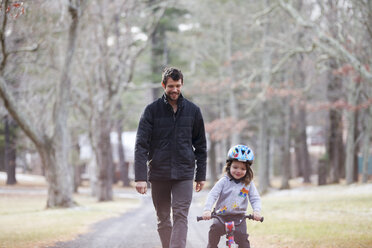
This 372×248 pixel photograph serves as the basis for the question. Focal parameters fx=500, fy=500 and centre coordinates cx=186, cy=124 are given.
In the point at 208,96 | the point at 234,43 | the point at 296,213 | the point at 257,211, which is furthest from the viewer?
the point at 208,96

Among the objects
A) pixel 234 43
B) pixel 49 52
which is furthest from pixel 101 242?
pixel 234 43

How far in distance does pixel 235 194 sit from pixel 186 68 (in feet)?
113

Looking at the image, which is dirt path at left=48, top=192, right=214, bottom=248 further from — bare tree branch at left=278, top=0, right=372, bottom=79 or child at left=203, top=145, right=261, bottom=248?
bare tree branch at left=278, top=0, right=372, bottom=79

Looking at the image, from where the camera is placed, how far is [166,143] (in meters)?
5.96

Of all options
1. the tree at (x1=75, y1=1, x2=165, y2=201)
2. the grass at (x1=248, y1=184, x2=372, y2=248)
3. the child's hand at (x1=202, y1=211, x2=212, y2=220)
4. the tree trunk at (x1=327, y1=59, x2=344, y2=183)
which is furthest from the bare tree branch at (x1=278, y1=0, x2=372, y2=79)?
the tree trunk at (x1=327, y1=59, x2=344, y2=183)

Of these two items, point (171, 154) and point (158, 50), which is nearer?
point (171, 154)

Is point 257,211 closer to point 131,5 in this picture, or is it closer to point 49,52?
point 49,52

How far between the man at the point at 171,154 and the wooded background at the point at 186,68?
6170 mm

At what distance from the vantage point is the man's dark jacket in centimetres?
590

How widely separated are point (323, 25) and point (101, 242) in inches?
685

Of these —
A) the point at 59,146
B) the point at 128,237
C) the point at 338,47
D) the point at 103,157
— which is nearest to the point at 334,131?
the point at 103,157

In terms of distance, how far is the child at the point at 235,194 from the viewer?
18.2ft

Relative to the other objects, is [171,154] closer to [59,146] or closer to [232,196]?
[232,196]

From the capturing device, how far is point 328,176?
35531mm
